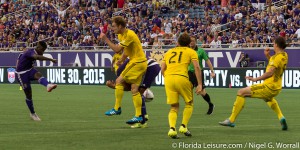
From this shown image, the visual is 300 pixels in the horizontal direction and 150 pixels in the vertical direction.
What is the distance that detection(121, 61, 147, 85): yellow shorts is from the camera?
659 inches

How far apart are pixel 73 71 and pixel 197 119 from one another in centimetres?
2489

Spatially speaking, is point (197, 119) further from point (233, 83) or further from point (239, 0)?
point (239, 0)

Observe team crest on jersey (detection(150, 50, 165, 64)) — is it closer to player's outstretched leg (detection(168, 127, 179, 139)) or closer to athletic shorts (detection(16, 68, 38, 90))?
athletic shorts (detection(16, 68, 38, 90))

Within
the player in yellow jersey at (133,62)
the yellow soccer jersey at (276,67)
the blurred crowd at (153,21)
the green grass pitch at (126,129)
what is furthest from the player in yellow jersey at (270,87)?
the blurred crowd at (153,21)

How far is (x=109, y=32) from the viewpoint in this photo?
45.7m

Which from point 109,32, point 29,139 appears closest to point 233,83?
point 109,32

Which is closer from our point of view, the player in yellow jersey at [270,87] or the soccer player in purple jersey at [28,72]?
the player in yellow jersey at [270,87]

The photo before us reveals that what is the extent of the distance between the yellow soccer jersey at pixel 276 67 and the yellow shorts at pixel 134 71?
8.88ft

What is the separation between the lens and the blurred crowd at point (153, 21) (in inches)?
1586

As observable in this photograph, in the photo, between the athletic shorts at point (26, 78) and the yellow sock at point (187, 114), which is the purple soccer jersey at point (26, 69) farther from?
the yellow sock at point (187, 114)

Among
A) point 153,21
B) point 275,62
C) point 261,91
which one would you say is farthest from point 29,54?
point 153,21

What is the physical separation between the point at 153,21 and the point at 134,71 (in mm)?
28987

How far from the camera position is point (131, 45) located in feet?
54.3

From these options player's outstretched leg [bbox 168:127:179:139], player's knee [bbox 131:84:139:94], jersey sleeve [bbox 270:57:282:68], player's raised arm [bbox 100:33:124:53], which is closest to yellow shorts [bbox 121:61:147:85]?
player's knee [bbox 131:84:139:94]
